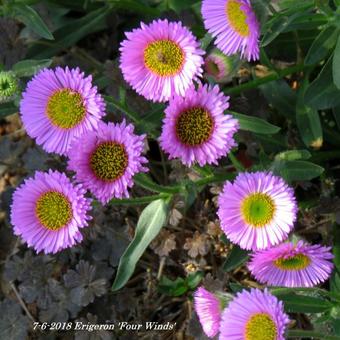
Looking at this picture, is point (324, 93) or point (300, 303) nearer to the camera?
point (300, 303)

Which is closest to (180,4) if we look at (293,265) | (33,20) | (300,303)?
(33,20)

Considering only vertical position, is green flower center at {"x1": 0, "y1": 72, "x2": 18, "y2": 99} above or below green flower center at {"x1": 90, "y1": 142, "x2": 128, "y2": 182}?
above

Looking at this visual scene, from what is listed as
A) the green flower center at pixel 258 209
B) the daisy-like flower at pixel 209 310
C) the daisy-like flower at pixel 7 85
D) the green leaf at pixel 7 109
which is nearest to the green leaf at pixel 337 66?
the green flower center at pixel 258 209

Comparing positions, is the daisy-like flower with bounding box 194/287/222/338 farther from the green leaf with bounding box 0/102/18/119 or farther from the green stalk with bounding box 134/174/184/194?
the green leaf with bounding box 0/102/18/119

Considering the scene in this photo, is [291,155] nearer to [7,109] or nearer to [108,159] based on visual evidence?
[108,159]

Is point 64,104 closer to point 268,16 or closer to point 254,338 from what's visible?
point 268,16

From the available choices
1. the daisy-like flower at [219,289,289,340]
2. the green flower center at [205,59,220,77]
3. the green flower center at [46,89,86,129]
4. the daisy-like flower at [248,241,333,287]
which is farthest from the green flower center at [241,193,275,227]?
the green flower center at [46,89,86,129]
